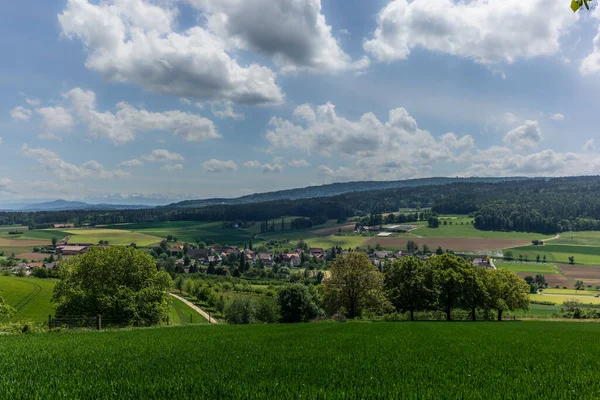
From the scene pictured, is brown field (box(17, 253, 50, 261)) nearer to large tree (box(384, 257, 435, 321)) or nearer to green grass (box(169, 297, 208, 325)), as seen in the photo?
green grass (box(169, 297, 208, 325))

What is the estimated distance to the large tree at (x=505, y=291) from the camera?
157 feet

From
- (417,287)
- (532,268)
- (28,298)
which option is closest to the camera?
(417,287)

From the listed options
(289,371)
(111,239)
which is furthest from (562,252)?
(111,239)

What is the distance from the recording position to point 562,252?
441 feet

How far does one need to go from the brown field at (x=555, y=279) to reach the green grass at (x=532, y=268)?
8.73ft

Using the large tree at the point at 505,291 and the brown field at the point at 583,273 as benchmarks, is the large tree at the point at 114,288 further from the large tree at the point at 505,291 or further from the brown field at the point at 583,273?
the brown field at the point at 583,273

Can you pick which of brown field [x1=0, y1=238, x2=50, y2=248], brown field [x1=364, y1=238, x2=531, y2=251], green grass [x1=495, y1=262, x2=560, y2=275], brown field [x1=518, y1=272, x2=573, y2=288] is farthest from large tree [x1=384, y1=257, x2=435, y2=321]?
brown field [x1=0, y1=238, x2=50, y2=248]

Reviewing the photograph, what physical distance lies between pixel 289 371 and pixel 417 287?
40.6 metres

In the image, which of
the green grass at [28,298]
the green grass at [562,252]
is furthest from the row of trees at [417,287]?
the green grass at [562,252]

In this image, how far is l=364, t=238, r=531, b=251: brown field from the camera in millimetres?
146625

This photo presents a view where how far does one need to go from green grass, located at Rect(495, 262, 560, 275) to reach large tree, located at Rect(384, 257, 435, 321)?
81986 mm

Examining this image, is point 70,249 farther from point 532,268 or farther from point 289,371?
point 532,268

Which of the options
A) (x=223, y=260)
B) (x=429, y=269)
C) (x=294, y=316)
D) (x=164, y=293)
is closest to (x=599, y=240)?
(x=429, y=269)

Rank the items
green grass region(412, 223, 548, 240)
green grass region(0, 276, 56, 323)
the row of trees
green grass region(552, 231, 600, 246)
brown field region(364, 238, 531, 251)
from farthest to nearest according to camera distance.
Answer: green grass region(412, 223, 548, 240)
green grass region(552, 231, 600, 246)
brown field region(364, 238, 531, 251)
green grass region(0, 276, 56, 323)
the row of trees
